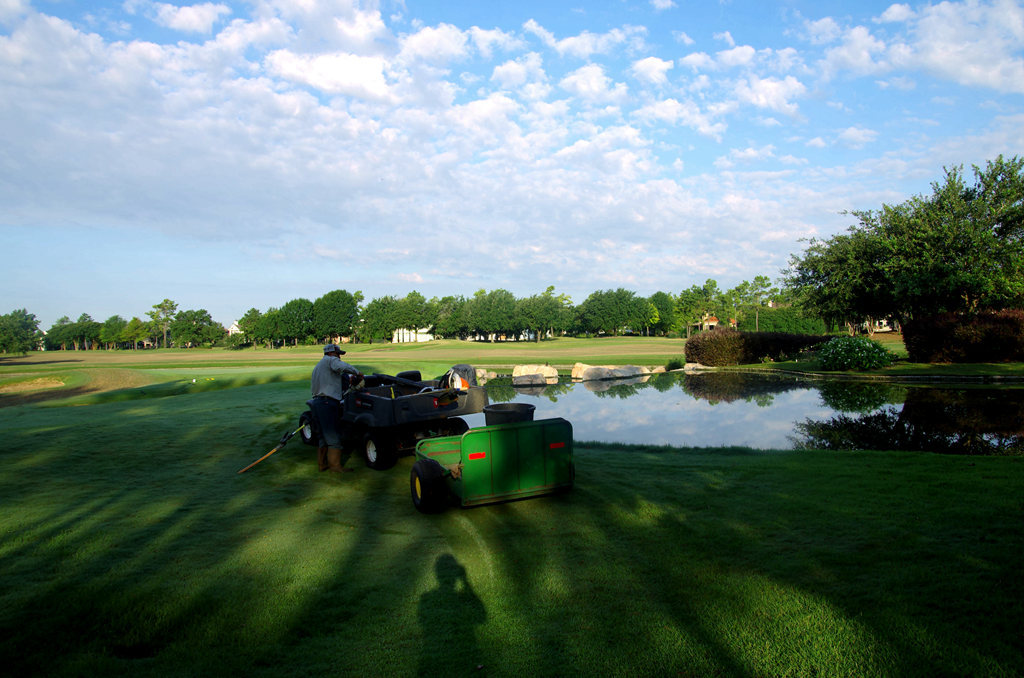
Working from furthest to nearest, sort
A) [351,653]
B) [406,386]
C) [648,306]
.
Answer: [648,306] < [406,386] < [351,653]

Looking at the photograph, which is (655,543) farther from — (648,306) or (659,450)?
(648,306)

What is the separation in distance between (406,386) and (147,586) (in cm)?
594

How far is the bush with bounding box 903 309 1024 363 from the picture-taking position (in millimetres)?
24469

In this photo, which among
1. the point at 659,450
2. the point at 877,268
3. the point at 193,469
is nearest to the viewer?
the point at 193,469

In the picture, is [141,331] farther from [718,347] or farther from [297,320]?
[718,347]

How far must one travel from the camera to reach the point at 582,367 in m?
35.5

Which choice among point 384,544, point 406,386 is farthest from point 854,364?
point 384,544

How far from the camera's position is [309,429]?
1089 cm

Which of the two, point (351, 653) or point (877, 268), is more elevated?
point (877, 268)

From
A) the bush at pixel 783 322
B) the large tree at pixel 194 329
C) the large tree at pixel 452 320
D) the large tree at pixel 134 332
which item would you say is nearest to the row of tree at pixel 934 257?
the bush at pixel 783 322

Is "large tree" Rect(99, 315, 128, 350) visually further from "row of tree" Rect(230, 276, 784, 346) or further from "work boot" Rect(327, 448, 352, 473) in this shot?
"work boot" Rect(327, 448, 352, 473)

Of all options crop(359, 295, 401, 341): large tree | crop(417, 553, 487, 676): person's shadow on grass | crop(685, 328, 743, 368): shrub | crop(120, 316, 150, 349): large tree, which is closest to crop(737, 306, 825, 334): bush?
crop(685, 328, 743, 368): shrub

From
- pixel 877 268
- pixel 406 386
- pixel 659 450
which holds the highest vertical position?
pixel 877 268

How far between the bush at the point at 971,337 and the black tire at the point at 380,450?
1073 inches
